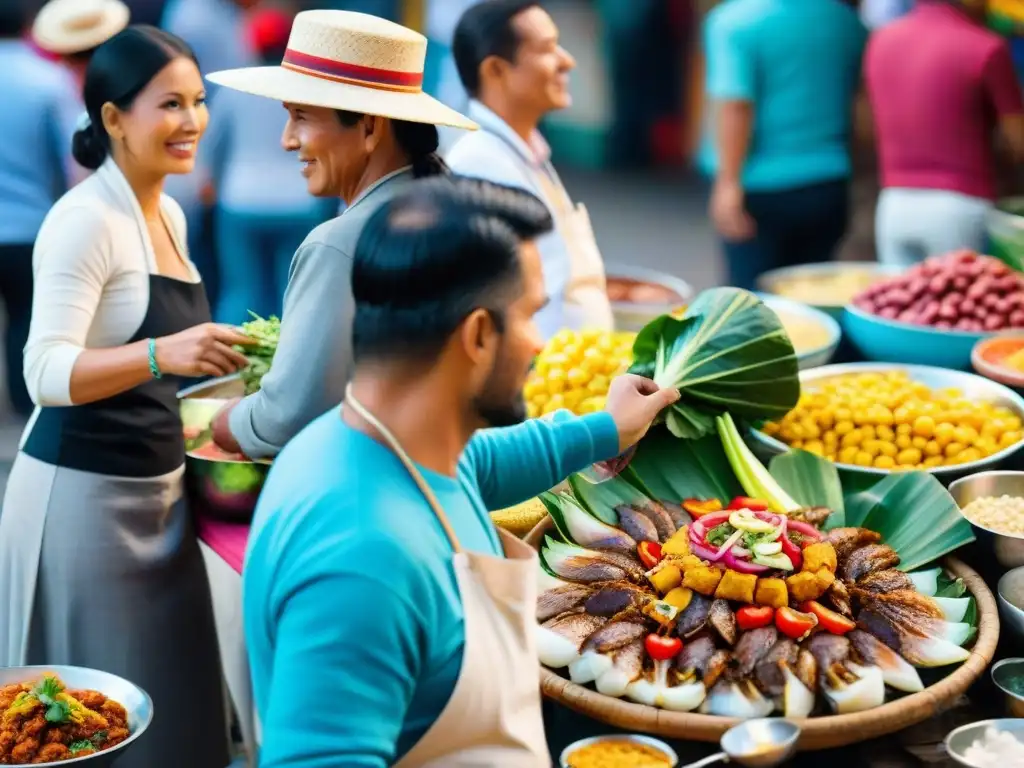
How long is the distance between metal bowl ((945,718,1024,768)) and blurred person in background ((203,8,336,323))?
419cm

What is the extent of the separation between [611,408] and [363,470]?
0.95m

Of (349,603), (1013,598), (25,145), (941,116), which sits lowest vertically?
(1013,598)

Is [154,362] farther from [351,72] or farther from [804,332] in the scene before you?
[804,332]

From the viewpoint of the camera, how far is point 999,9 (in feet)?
22.1

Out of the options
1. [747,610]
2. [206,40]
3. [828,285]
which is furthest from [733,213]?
[747,610]

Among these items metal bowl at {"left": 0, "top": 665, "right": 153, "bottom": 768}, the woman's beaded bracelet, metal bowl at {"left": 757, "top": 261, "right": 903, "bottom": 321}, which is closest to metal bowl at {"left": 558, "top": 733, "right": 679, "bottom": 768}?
metal bowl at {"left": 0, "top": 665, "right": 153, "bottom": 768}

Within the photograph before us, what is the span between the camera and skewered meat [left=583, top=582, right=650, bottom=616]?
2.34m

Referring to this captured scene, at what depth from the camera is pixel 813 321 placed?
4.18 metres

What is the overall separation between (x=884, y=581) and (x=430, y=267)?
4.16 ft

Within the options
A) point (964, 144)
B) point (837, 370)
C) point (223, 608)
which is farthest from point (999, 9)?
point (223, 608)

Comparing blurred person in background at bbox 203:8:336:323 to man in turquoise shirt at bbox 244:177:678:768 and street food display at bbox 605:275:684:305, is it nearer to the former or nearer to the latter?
street food display at bbox 605:275:684:305

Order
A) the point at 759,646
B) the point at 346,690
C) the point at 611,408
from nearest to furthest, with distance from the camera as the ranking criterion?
the point at 346,690
the point at 759,646
the point at 611,408

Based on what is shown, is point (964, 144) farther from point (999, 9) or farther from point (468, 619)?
point (468, 619)

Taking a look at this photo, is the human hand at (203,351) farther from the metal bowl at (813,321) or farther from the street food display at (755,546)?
the metal bowl at (813,321)
